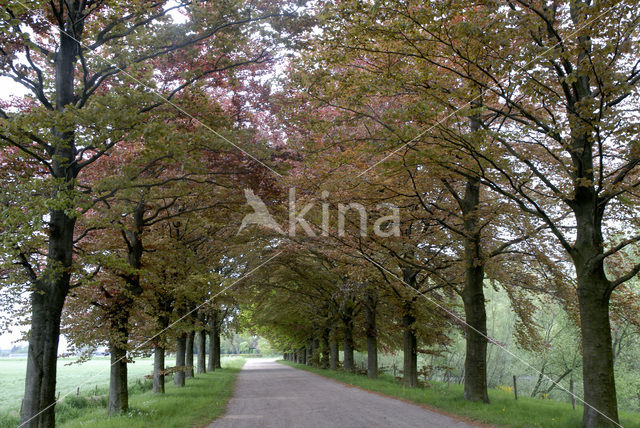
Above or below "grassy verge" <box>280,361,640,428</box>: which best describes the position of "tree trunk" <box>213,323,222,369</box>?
below

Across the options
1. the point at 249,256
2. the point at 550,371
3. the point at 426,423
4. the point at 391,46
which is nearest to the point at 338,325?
the point at 249,256

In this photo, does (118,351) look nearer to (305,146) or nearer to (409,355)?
(305,146)

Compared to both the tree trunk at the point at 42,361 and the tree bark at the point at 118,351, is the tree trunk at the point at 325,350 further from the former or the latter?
the tree trunk at the point at 42,361

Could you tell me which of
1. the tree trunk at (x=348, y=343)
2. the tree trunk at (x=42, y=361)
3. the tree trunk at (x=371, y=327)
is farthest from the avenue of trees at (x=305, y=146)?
the tree trunk at (x=348, y=343)

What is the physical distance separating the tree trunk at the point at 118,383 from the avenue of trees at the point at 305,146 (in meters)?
0.06

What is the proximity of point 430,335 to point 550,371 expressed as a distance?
19.1m

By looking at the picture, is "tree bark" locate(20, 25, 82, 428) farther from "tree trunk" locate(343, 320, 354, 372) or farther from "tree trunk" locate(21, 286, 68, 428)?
"tree trunk" locate(343, 320, 354, 372)

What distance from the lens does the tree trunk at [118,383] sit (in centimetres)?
1116

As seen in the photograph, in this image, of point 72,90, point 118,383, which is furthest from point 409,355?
point 72,90

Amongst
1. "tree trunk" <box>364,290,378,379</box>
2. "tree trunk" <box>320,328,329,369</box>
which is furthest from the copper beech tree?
"tree trunk" <box>320,328,329,369</box>

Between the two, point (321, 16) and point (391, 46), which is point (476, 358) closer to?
point (391, 46)

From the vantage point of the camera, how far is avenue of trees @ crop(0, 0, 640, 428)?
700cm

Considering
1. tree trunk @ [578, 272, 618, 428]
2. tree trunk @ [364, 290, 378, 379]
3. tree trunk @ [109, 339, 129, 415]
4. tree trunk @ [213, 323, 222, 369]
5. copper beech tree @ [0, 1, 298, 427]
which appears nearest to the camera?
copper beech tree @ [0, 1, 298, 427]

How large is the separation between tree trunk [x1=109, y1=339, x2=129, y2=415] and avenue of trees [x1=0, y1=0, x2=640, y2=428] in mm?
59
